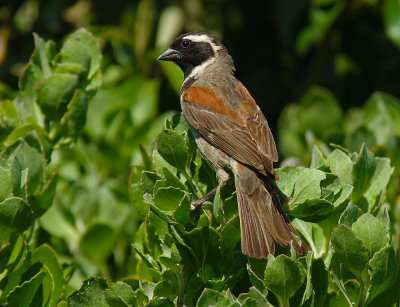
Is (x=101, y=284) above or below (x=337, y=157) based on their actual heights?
below

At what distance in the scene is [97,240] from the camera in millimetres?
3631

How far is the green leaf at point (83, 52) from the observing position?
342cm

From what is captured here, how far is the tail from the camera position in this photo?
2.66m

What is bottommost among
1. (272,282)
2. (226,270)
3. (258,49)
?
(258,49)

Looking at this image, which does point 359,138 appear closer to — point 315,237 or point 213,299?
point 315,237

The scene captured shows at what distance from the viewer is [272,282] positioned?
239 centimetres

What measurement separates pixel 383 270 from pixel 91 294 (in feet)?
3.70

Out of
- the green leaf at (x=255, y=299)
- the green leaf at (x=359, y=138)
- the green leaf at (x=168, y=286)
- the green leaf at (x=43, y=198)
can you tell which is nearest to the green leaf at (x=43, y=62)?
the green leaf at (x=43, y=198)

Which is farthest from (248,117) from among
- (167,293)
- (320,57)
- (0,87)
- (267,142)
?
(320,57)

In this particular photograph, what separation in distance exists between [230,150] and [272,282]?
155 cm

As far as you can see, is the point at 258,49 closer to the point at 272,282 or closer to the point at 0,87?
the point at 0,87

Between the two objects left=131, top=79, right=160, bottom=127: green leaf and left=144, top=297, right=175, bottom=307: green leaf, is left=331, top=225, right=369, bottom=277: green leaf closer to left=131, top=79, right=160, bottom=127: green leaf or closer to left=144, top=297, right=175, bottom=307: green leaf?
left=144, top=297, right=175, bottom=307: green leaf

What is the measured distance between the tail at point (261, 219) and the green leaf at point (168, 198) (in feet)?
1.04

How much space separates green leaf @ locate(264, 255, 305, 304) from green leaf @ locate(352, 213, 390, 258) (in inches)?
12.8
